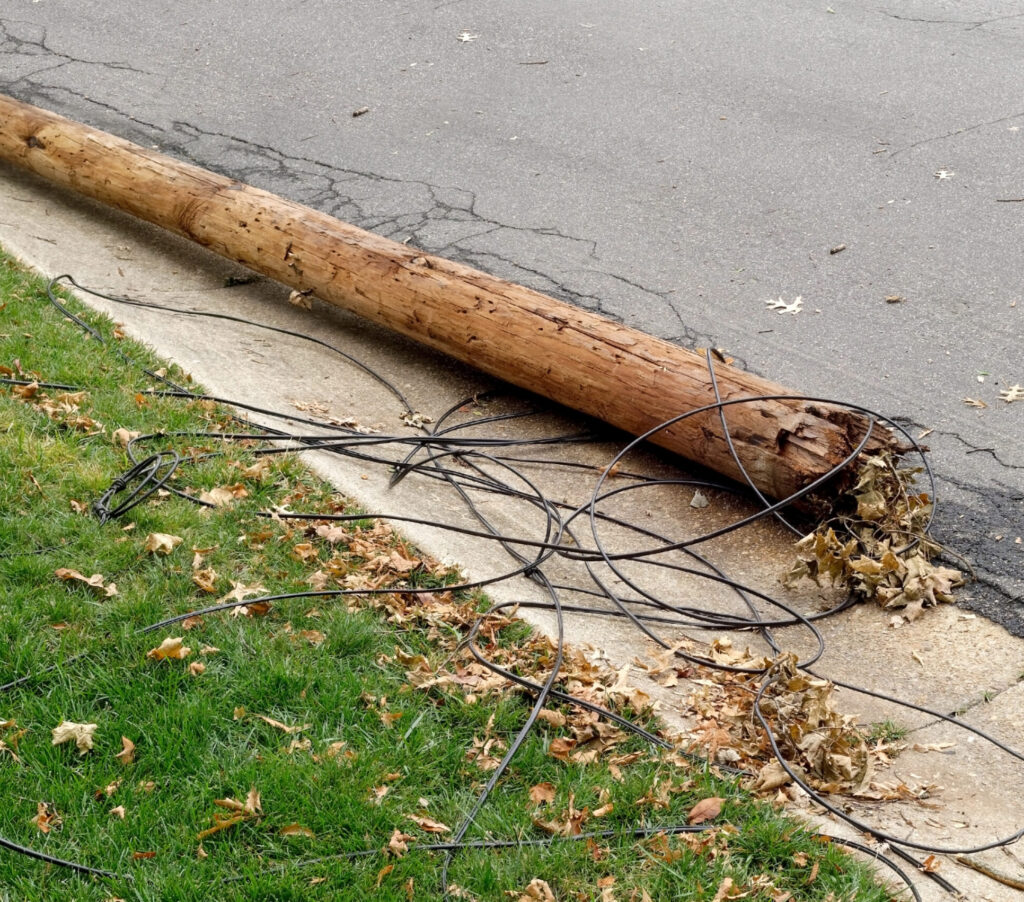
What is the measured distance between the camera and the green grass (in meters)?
2.78

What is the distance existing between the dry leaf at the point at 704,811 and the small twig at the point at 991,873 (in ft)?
2.08

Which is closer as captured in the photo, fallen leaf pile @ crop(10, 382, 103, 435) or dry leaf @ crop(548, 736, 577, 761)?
dry leaf @ crop(548, 736, 577, 761)

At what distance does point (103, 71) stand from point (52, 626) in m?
7.52

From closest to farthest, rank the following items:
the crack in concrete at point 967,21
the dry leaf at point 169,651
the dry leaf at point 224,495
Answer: the dry leaf at point 169,651 → the dry leaf at point 224,495 → the crack in concrete at point 967,21

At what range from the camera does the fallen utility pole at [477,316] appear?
452 cm

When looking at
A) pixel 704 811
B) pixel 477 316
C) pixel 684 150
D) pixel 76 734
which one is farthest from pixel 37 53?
pixel 704 811

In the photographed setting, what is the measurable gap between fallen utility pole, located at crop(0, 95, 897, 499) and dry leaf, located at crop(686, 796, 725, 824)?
5.70 ft

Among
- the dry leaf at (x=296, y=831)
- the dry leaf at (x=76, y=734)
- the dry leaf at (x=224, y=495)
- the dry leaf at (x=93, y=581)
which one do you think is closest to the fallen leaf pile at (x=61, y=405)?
the dry leaf at (x=224, y=495)

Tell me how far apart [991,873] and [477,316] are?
3.37 meters

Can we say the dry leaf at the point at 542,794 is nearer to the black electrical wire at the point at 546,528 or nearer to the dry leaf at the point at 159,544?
the black electrical wire at the point at 546,528

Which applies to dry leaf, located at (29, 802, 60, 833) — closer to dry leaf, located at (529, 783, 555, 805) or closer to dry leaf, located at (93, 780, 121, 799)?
dry leaf, located at (93, 780, 121, 799)

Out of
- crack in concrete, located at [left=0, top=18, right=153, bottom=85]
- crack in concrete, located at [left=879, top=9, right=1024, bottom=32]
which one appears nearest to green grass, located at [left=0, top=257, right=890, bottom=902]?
crack in concrete, located at [left=0, top=18, right=153, bottom=85]

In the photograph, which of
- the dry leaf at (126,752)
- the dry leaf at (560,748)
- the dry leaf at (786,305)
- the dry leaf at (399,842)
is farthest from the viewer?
the dry leaf at (786,305)

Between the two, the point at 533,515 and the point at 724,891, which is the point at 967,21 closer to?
the point at 533,515
